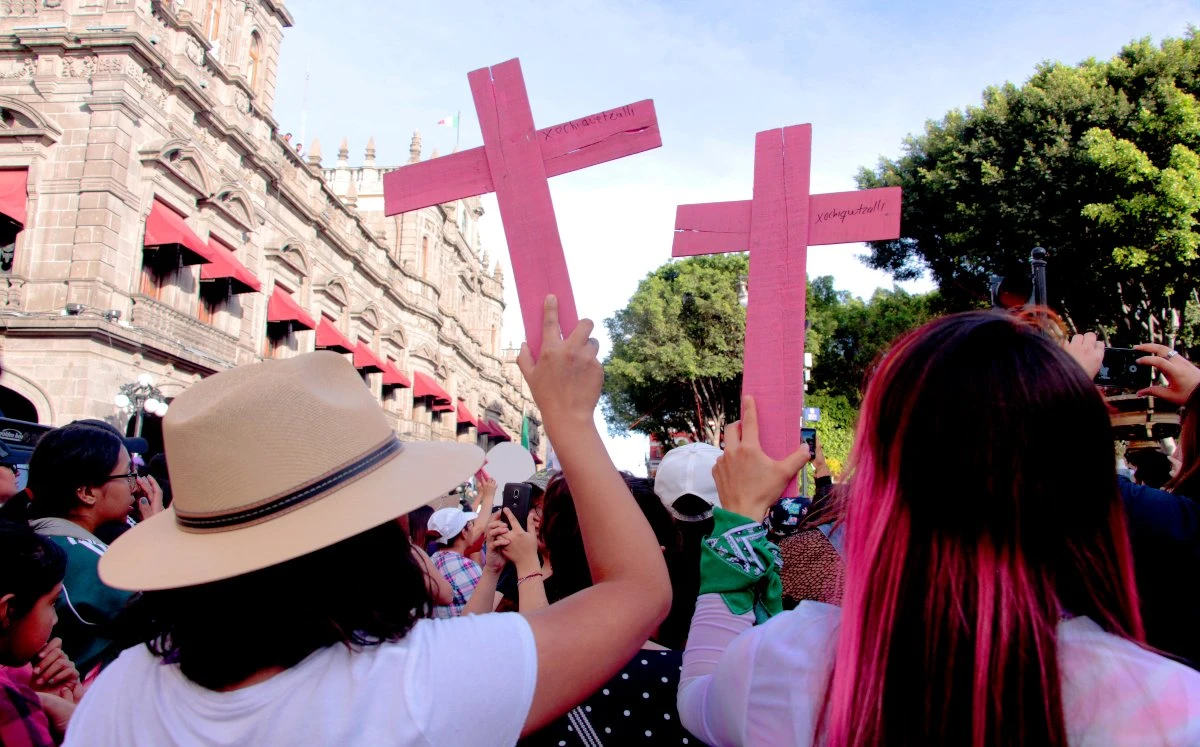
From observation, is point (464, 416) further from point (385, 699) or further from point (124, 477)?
point (385, 699)

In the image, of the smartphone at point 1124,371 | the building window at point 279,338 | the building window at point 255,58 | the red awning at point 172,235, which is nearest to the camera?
the smartphone at point 1124,371

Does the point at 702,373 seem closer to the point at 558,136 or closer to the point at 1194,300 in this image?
the point at 1194,300

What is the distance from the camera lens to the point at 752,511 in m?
1.56

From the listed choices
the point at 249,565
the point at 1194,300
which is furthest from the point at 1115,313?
the point at 249,565

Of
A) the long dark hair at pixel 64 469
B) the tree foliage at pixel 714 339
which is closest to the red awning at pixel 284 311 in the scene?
the tree foliage at pixel 714 339

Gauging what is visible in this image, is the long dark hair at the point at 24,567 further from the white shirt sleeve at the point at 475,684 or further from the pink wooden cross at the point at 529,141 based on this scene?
the white shirt sleeve at the point at 475,684

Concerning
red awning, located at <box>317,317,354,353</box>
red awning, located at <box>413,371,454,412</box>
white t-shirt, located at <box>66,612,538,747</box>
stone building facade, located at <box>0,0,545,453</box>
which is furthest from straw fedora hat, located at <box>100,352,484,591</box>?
red awning, located at <box>413,371,454,412</box>

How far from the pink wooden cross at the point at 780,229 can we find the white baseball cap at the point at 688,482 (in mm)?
530

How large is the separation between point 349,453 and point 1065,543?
1.02 m

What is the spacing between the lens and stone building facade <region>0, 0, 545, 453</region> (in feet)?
46.6

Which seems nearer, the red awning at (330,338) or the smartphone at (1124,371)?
Answer: the smartphone at (1124,371)

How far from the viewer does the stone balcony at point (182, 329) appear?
15.3 meters

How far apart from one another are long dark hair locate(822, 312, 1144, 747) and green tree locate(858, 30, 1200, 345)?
14.9 meters

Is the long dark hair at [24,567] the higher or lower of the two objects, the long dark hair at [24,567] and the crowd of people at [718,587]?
the lower
